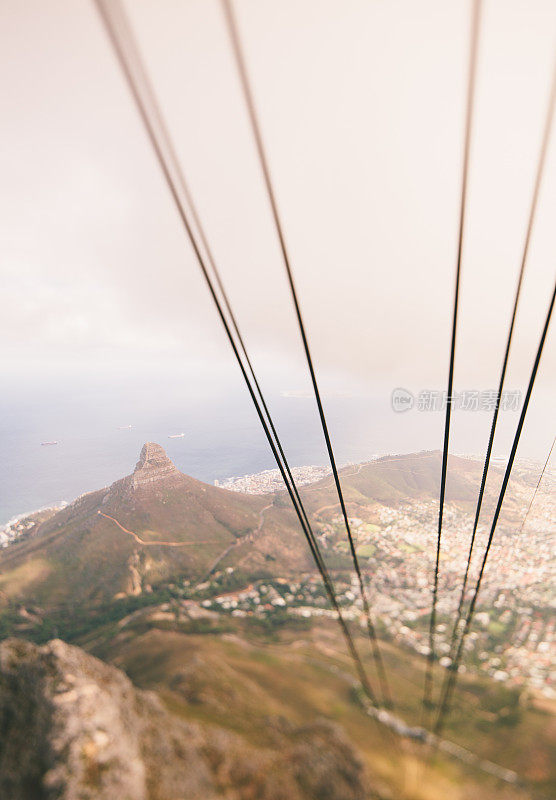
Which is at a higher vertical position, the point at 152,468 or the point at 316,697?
the point at 152,468

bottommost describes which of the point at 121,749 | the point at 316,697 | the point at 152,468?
the point at 316,697

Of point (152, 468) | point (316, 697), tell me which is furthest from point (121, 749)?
point (152, 468)

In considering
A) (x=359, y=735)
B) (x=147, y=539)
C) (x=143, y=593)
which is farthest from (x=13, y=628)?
(x=359, y=735)

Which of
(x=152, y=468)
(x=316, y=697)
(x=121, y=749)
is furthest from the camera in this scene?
(x=152, y=468)

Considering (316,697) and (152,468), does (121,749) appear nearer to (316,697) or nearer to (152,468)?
(316,697)

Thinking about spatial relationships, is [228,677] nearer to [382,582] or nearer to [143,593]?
[143,593]

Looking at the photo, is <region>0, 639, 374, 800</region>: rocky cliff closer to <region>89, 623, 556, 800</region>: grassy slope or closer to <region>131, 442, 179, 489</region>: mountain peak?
<region>89, 623, 556, 800</region>: grassy slope

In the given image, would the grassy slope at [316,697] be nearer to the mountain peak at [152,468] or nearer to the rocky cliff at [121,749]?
the rocky cliff at [121,749]

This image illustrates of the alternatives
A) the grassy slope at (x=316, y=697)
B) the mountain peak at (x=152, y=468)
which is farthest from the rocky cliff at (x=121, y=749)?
the mountain peak at (x=152, y=468)
